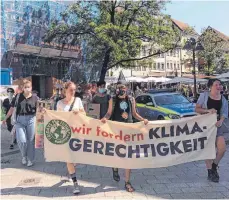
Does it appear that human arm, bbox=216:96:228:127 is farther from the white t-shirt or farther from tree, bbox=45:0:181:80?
tree, bbox=45:0:181:80

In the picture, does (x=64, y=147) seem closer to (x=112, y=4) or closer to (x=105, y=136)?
(x=105, y=136)

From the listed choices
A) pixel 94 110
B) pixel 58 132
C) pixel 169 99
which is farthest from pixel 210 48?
pixel 58 132

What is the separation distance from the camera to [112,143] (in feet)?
18.4

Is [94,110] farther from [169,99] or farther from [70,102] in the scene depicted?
[169,99]

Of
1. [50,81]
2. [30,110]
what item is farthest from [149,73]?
[30,110]

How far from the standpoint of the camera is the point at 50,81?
3425cm

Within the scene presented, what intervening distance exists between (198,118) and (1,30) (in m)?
24.9

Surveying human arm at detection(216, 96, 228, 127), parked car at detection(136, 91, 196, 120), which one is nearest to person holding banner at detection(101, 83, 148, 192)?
human arm at detection(216, 96, 228, 127)

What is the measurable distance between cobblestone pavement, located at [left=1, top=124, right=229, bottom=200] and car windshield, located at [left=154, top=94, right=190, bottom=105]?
21.4 ft

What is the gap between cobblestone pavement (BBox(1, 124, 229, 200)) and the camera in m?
5.27

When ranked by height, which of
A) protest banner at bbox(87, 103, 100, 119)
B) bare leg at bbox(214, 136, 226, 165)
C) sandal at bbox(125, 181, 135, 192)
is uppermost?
protest banner at bbox(87, 103, 100, 119)

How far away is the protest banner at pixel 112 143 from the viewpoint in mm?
5590

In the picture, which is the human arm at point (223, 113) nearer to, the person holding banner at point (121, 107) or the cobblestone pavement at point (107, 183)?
the cobblestone pavement at point (107, 183)

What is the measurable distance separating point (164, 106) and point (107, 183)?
26.4 ft
